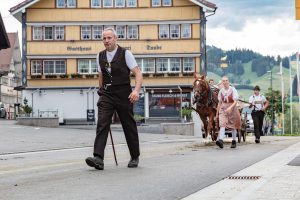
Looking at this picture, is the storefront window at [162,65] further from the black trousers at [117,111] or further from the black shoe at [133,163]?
the black shoe at [133,163]

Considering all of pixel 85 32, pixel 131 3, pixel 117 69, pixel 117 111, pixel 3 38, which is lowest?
pixel 117 111

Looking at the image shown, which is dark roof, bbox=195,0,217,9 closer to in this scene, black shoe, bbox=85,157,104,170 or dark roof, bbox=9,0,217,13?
dark roof, bbox=9,0,217,13

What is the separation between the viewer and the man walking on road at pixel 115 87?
10.2 meters

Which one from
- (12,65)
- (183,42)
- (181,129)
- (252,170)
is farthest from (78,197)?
(12,65)

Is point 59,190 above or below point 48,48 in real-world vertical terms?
below

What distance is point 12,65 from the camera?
364ft

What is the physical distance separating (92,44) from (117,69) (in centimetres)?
5384

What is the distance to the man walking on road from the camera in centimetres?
1019

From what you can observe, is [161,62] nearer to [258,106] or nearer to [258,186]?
[258,106]

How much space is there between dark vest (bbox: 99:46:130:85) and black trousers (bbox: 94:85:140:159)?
98mm

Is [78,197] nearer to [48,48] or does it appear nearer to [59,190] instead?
[59,190]

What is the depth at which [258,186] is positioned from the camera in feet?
23.5

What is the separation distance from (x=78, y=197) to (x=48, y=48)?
2273 inches

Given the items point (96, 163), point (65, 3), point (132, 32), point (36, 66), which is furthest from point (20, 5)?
point (96, 163)
